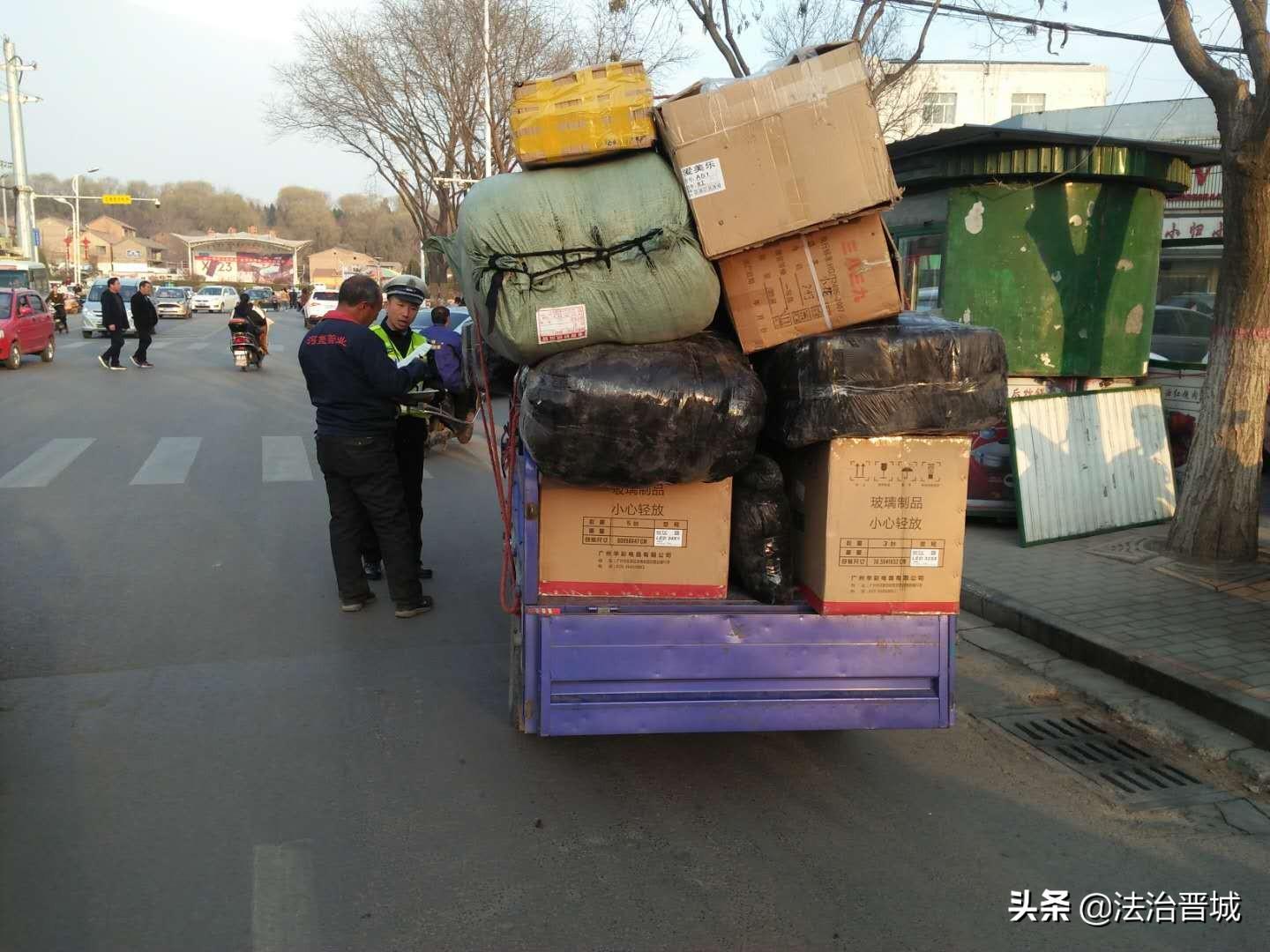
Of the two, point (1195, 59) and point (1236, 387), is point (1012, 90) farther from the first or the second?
point (1236, 387)

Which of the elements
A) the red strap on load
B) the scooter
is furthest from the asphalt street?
the scooter

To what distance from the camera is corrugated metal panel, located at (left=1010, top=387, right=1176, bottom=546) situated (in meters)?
7.35

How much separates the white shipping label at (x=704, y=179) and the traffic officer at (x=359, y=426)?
2287mm

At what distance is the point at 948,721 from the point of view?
3750 millimetres

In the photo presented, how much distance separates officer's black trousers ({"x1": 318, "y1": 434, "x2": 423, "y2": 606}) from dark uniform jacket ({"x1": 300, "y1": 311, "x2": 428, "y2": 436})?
91mm

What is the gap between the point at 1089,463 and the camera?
297 inches

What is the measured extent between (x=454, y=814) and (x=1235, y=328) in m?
5.71

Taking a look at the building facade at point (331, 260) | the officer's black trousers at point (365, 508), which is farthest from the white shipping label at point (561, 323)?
the building facade at point (331, 260)

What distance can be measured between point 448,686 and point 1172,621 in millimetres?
4049

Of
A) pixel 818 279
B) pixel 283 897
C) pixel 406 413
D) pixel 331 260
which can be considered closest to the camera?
pixel 283 897

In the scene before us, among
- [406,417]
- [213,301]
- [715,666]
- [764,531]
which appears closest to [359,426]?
[406,417]

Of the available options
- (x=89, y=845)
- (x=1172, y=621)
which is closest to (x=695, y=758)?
(x=89, y=845)

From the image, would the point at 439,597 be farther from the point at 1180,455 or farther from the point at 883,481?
the point at 1180,455

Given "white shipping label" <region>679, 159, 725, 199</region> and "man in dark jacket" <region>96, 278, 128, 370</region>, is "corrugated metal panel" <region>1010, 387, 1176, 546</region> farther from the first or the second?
"man in dark jacket" <region>96, 278, 128, 370</region>
